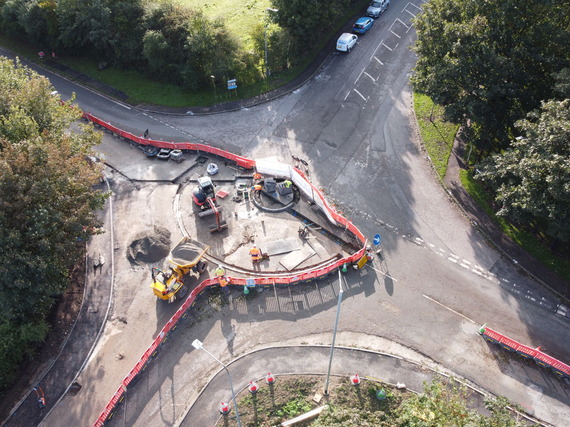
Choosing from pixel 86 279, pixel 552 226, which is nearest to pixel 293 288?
pixel 86 279

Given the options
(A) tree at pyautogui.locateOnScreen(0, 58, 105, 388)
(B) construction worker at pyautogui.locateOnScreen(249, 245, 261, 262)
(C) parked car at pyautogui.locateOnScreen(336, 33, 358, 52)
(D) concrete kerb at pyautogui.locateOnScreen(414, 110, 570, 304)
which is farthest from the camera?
(C) parked car at pyautogui.locateOnScreen(336, 33, 358, 52)

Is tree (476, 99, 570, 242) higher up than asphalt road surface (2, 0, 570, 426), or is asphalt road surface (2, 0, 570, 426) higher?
tree (476, 99, 570, 242)

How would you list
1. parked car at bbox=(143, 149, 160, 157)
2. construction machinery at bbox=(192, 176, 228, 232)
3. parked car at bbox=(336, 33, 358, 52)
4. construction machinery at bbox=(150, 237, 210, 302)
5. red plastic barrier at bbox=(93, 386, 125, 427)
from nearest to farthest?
red plastic barrier at bbox=(93, 386, 125, 427), construction machinery at bbox=(150, 237, 210, 302), construction machinery at bbox=(192, 176, 228, 232), parked car at bbox=(143, 149, 160, 157), parked car at bbox=(336, 33, 358, 52)

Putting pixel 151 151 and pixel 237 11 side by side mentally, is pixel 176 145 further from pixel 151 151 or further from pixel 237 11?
pixel 237 11

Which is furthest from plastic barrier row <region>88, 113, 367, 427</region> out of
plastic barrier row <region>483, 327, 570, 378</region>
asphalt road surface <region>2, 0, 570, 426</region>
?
plastic barrier row <region>483, 327, 570, 378</region>

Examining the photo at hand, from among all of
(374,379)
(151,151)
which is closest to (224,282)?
(374,379)

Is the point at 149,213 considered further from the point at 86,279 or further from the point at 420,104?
the point at 420,104

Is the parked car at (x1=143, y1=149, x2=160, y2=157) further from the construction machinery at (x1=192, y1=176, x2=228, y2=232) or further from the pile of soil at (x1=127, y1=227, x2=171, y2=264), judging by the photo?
the pile of soil at (x1=127, y1=227, x2=171, y2=264)
